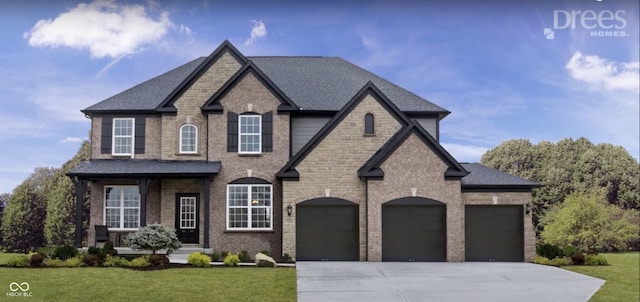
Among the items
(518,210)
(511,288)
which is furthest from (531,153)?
(511,288)

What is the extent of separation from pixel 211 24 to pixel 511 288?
27.8ft

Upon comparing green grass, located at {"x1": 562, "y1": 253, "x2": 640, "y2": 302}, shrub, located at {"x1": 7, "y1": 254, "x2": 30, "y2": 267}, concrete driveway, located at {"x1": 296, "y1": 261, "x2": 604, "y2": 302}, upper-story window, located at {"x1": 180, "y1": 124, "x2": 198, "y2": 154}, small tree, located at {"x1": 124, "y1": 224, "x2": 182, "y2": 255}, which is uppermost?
upper-story window, located at {"x1": 180, "y1": 124, "x2": 198, "y2": 154}

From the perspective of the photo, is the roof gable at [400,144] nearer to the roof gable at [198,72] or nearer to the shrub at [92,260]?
the roof gable at [198,72]

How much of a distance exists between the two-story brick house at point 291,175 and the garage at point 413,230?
0.11 ft

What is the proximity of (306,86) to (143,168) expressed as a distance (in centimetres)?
692

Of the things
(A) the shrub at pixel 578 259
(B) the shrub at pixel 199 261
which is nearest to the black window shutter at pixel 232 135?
(B) the shrub at pixel 199 261

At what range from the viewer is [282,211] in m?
19.8

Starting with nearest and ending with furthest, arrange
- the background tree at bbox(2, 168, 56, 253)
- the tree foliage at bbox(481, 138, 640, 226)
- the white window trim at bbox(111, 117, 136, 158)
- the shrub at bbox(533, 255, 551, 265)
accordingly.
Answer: the shrub at bbox(533, 255, 551, 265), the white window trim at bbox(111, 117, 136, 158), the background tree at bbox(2, 168, 56, 253), the tree foliage at bbox(481, 138, 640, 226)

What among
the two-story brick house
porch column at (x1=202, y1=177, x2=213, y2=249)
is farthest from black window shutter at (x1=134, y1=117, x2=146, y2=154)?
porch column at (x1=202, y1=177, x2=213, y2=249)

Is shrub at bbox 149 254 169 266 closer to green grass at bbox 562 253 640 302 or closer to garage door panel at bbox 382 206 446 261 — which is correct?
garage door panel at bbox 382 206 446 261

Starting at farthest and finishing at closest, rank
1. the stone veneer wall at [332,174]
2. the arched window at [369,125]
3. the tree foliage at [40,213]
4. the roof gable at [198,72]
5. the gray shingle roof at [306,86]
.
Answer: the tree foliage at [40,213], the gray shingle roof at [306,86], the roof gable at [198,72], the arched window at [369,125], the stone veneer wall at [332,174]

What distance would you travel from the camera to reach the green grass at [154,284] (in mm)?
12109

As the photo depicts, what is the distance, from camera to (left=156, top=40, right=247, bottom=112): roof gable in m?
21.0

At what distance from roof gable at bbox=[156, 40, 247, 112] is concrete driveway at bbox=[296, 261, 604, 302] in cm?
774
